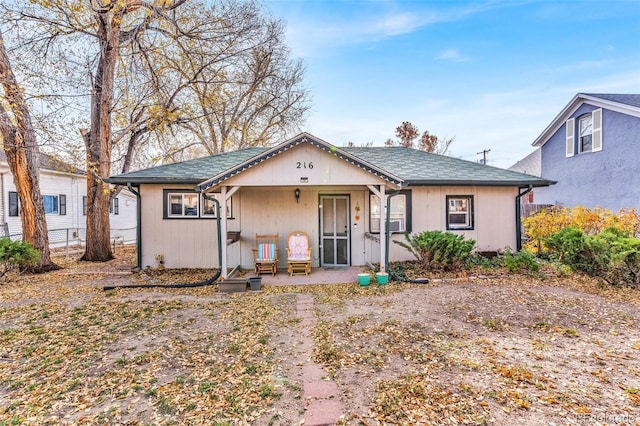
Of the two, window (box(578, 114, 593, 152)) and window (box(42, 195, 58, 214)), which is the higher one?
window (box(578, 114, 593, 152))

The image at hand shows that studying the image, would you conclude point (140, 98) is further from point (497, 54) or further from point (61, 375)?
point (497, 54)

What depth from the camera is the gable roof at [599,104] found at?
417 inches

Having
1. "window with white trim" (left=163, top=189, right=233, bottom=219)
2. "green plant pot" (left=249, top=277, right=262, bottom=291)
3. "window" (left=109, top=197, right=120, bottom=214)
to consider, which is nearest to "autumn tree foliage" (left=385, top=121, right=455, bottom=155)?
"window" (left=109, top=197, right=120, bottom=214)

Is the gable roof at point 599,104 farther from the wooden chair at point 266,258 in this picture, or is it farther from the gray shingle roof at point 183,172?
the gray shingle roof at point 183,172

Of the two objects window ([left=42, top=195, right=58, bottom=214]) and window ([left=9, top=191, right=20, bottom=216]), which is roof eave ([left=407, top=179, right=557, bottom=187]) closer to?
window ([left=9, top=191, right=20, bottom=216])

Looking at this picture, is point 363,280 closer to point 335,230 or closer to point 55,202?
point 335,230

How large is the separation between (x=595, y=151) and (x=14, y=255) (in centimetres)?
1850

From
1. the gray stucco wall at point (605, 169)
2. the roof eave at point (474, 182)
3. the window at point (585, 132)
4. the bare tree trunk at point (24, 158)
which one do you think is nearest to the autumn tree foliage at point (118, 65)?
the bare tree trunk at point (24, 158)

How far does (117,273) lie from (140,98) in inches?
281

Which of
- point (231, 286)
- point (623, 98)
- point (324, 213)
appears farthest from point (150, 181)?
point (623, 98)

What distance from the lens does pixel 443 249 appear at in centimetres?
772

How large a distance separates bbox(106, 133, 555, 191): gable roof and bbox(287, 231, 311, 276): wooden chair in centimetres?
240

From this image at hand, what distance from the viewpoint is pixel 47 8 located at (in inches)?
334

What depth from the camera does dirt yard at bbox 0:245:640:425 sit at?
2672mm
